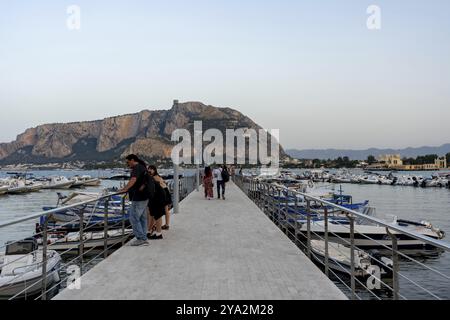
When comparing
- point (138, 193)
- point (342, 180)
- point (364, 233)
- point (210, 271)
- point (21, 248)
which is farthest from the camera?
point (342, 180)

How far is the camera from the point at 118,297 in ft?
14.7

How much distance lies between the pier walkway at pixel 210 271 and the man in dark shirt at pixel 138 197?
0.33m

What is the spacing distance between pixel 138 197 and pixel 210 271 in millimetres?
2498

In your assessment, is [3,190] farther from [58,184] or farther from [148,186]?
[148,186]

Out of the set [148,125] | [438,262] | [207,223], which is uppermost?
[148,125]

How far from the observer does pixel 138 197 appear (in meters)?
7.54

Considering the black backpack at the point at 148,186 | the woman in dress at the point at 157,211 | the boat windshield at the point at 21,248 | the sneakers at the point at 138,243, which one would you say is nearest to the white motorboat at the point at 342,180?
the boat windshield at the point at 21,248

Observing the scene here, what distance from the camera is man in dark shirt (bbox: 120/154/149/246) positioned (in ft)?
24.3

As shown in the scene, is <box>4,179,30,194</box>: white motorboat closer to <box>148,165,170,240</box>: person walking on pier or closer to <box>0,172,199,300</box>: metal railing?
<box>0,172,199,300</box>: metal railing

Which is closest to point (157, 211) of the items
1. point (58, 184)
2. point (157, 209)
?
point (157, 209)

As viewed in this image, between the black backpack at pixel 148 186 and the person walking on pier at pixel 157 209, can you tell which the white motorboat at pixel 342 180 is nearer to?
the person walking on pier at pixel 157 209
